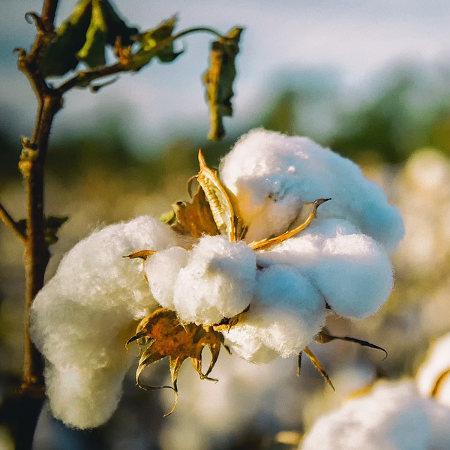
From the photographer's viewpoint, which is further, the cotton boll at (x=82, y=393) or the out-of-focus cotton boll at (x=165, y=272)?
the cotton boll at (x=82, y=393)

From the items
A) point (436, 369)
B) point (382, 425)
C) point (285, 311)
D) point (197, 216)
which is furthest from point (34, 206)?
point (436, 369)

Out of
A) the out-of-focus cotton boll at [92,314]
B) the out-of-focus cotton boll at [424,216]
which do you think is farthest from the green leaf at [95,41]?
the out-of-focus cotton boll at [424,216]

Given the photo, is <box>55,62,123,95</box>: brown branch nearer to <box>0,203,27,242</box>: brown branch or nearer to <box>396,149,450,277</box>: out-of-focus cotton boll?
<box>0,203,27,242</box>: brown branch

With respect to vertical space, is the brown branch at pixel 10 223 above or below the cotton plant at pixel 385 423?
above

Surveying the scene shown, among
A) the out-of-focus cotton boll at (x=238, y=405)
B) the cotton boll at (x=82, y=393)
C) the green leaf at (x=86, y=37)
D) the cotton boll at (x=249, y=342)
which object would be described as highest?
the green leaf at (x=86, y=37)

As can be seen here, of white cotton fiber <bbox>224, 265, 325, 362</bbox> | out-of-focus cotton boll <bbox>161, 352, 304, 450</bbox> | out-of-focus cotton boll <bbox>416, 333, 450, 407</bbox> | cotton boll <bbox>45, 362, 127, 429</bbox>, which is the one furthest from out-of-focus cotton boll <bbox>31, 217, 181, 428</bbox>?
out-of-focus cotton boll <bbox>161, 352, 304, 450</bbox>

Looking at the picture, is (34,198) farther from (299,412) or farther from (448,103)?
(448,103)

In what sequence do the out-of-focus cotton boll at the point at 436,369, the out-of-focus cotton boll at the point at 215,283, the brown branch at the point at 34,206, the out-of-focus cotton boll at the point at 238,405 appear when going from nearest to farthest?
the out-of-focus cotton boll at the point at 215,283 < the brown branch at the point at 34,206 < the out-of-focus cotton boll at the point at 436,369 < the out-of-focus cotton boll at the point at 238,405

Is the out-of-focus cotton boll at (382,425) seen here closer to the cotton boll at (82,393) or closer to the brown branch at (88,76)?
the cotton boll at (82,393)
